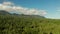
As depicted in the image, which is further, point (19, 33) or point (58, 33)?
point (19, 33)

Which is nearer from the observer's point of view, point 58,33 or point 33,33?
point 58,33

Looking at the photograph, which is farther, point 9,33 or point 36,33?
point 36,33

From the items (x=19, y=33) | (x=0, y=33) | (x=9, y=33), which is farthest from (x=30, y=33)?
(x=0, y=33)

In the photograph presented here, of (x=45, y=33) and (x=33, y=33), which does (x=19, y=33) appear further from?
(x=45, y=33)

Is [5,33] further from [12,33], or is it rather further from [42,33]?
[42,33]

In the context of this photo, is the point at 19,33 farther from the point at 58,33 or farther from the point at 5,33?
the point at 58,33

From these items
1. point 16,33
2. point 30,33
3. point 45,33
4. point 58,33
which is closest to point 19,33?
point 16,33

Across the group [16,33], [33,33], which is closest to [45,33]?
[33,33]
